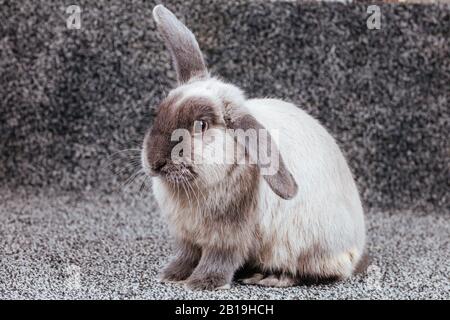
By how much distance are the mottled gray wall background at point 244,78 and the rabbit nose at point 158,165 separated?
0.62 meters

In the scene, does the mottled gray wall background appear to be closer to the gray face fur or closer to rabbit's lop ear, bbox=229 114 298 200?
the gray face fur

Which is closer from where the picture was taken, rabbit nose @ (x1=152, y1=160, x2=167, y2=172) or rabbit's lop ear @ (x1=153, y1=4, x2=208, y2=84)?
rabbit nose @ (x1=152, y1=160, x2=167, y2=172)

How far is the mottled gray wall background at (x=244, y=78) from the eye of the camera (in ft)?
5.21

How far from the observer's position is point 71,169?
1645 millimetres

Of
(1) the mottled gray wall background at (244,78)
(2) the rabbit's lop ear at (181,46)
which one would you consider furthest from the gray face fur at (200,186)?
(1) the mottled gray wall background at (244,78)

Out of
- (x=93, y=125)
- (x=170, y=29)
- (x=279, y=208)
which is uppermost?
(x=170, y=29)

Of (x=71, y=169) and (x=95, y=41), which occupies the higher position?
(x=95, y=41)

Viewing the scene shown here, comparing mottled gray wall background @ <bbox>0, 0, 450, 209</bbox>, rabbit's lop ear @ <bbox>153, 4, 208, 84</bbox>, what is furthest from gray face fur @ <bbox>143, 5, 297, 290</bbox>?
mottled gray wall background @ <bbox>0, 0, 450, 209</bbox>

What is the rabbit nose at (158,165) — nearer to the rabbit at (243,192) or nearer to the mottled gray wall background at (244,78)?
the rabbit at (243,192)

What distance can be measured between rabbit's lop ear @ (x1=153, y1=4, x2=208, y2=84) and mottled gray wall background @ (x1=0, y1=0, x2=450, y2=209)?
47cm

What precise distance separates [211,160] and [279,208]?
14cm

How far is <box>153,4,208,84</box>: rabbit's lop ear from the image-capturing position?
3.68ft
